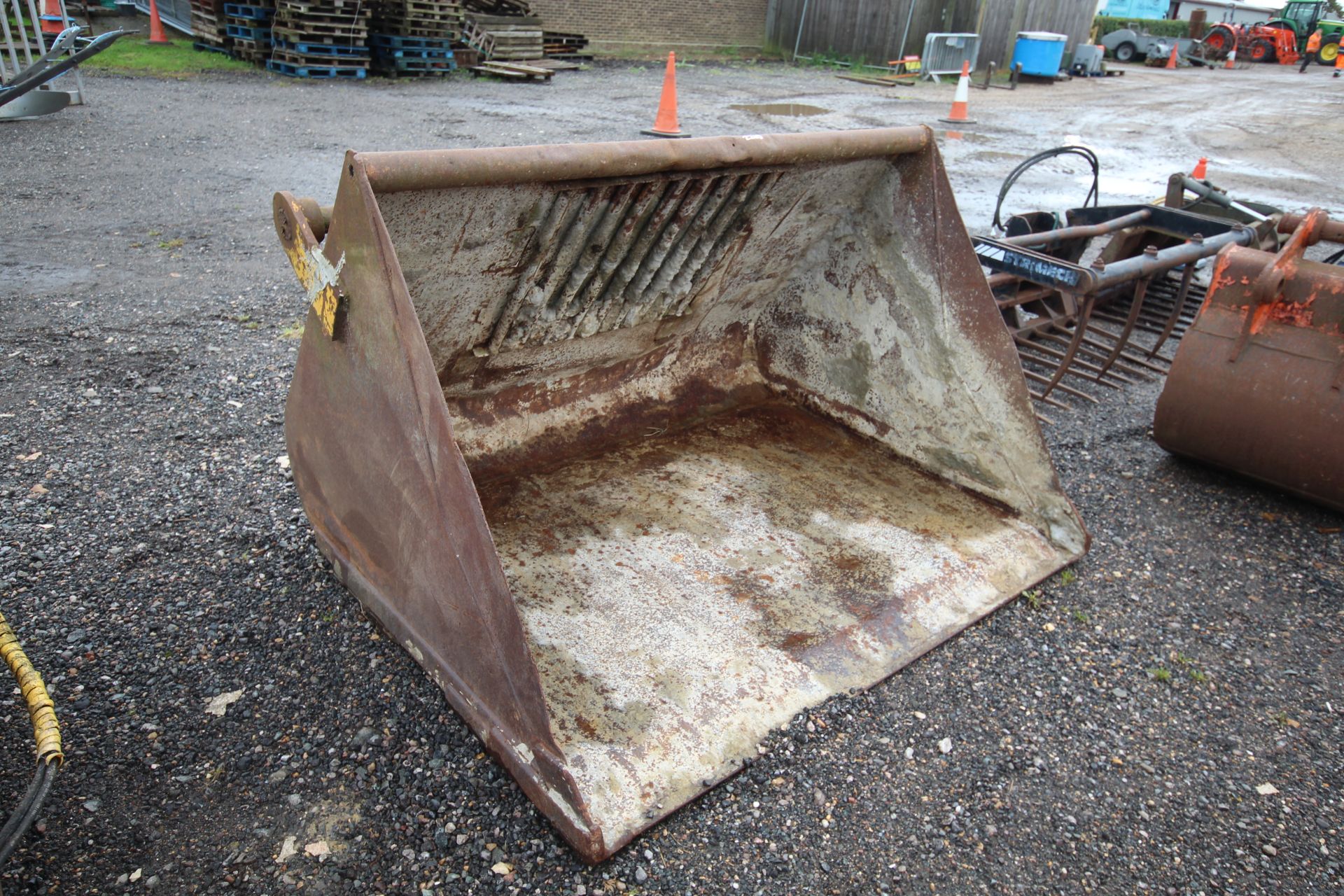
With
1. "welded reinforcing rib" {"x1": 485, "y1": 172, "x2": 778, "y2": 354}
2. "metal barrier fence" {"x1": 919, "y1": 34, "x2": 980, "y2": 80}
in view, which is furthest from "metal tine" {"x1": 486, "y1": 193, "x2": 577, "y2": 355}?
"metal barrier fence" {"x1": 919, "y1": 34, "x2": 980, "y2": 80}

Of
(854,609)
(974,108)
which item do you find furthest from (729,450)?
(974,108)

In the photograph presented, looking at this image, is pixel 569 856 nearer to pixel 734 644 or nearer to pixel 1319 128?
pixel 734 644

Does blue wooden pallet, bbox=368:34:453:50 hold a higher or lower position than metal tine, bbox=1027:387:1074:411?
higher

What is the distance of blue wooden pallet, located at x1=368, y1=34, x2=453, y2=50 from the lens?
11.2 metres

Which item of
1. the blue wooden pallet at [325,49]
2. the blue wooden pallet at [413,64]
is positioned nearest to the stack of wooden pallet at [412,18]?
the blue wooden pallet at [413,64]

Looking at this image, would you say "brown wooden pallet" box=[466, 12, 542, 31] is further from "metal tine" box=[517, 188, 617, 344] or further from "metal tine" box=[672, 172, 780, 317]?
"metal tine" box=[517, 188, 617, 344]

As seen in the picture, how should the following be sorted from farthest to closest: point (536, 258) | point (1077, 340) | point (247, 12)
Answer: point (247, 12) < point (1077, 340) < point (536, 258)

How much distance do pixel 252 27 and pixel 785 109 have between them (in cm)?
668

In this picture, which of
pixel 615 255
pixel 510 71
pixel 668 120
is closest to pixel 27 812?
pixel 615 255

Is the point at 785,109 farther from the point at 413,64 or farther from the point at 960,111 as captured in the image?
the point at 413,64

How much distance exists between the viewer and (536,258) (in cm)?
257

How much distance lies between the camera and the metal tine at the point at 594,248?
2.53m

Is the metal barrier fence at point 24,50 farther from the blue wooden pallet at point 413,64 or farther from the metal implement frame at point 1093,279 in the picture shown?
the metal implement frame at point 1093,279

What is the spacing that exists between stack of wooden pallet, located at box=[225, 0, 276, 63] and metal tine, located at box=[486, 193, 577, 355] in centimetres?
1031
